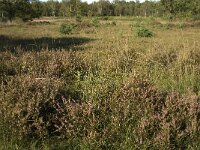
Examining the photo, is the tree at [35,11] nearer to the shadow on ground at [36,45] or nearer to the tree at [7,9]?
the tree at [7,9]

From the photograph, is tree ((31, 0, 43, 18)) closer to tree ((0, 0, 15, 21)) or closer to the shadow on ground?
tree ((0, 0, 15, 21))

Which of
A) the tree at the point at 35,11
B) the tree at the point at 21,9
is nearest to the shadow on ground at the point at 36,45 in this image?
the tree at the point at 21,9

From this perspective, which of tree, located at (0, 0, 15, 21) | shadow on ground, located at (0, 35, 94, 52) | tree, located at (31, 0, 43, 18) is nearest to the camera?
shadow on ground, located at (0, 35, 94, 52)

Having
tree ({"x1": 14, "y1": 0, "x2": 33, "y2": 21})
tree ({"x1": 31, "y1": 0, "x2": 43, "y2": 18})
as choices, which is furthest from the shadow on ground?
tree ({"x1": 31, "y1": 0, "x2": 43, "y2": 18})

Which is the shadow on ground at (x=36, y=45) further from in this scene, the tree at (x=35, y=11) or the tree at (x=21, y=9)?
the tree at (x=35, y=11)

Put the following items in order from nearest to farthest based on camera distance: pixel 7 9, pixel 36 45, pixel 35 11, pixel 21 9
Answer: pixel 36 45
pixel 7 9
pixel 21 9
pixel 35 11

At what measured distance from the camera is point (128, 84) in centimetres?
525

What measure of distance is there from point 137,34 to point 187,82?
17.8m

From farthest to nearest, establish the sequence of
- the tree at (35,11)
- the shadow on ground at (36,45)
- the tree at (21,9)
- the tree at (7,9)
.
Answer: the tree at (35,11)
the tree at (21,9)
the tree at (7,9)
the shadow on ground at (36,45)

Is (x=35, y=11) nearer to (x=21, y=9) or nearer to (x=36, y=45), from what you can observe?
(x=21, y=9)

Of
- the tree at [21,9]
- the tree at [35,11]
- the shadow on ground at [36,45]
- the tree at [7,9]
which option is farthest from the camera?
the tree at [35,11]

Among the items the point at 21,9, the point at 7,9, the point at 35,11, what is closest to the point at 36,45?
the point at 7,9

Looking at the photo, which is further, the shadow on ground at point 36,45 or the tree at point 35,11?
the tree at point 35,11

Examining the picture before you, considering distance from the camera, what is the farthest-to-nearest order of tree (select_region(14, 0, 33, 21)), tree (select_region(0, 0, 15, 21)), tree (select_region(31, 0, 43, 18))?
1. tree (select_region(31, 0, 43, 18))
2. tree (select_region(14, 0, 33, 21))
3. tree (select_region(0, 0, 15, 21))
